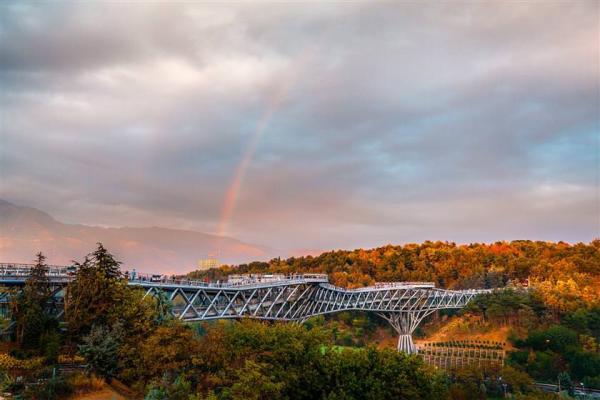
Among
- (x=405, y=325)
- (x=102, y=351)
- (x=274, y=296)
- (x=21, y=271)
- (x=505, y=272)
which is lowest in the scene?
(x=405, y=325)

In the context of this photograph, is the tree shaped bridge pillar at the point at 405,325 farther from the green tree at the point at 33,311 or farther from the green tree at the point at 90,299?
the green tree at the point at 33,311

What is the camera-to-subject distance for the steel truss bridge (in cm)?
5945

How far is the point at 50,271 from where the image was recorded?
5488cm

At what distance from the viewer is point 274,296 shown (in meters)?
88.2

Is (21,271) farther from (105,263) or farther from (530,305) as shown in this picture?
(530,305)

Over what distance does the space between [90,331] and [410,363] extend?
31087 millimetres

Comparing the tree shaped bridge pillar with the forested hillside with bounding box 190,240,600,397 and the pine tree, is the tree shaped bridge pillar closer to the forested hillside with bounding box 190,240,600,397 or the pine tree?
the forested hillside with bounding box 190,240,600,397

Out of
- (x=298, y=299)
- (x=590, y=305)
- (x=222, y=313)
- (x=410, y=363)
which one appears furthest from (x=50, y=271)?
(x=590, y=305)

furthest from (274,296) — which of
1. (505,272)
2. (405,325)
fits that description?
(505,272)

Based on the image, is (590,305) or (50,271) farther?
(590,305)

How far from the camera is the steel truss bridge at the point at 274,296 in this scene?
59.4 meters

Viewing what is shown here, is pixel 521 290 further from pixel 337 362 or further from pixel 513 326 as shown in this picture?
pixel 337 362

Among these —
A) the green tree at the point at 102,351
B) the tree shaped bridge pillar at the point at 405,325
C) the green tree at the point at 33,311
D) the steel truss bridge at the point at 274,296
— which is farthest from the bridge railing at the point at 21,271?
the tree shaped bridge pillar at the point at 405,325

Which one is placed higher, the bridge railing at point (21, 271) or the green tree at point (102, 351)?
the bridge railing at point (21, 271)
